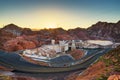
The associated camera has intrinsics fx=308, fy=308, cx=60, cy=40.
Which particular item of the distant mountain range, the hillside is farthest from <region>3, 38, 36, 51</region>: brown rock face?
the hillside

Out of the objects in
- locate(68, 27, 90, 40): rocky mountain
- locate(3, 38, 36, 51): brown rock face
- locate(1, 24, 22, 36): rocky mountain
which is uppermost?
locate(1, 24, 22, 36): rocky mountain

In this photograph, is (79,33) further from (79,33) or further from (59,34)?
(59,34)

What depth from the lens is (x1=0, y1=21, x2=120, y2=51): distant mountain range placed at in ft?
82.1

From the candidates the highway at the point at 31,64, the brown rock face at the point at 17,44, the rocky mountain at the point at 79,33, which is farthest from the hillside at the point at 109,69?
the rocky mountain at the point at 79,33

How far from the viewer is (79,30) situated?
80.9 ft

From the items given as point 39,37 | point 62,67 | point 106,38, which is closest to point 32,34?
point 39,37

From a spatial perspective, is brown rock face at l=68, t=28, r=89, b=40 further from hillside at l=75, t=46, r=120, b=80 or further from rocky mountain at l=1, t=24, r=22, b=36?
hillside at l=75, t=46, r=120, b=80

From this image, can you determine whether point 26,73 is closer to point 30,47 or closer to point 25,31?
point 30,47

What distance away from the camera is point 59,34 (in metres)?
26.1

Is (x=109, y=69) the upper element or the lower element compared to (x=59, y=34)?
lower

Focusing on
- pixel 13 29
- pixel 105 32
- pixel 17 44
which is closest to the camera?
pixel 17 44

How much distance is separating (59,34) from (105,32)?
398cm

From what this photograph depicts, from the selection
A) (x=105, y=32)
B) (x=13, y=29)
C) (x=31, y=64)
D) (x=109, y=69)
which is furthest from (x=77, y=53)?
(x=109, y=69)

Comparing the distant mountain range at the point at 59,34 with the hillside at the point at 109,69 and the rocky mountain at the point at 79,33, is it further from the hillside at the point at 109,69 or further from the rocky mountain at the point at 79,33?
the hillside at the point at 109,69
